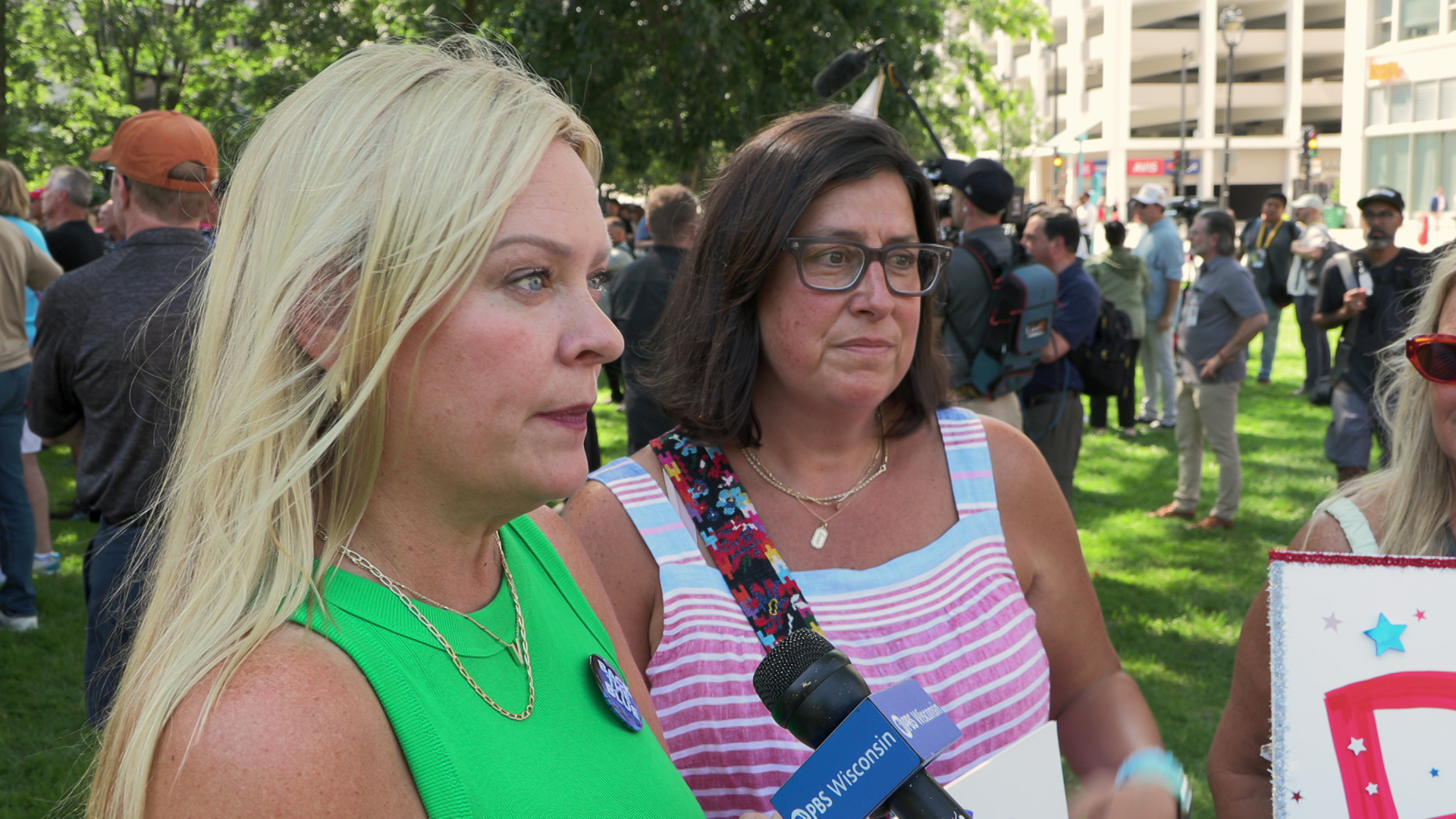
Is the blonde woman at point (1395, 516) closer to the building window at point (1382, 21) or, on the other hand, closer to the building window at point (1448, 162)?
the building window at point (1448, 162)

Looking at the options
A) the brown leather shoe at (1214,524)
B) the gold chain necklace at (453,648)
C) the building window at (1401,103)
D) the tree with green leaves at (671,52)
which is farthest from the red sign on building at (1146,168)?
the gold chain necklace at (453,648)

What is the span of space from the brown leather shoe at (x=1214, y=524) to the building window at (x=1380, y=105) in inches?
1713

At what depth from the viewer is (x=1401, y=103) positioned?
1686 inches

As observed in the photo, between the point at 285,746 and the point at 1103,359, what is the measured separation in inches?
258

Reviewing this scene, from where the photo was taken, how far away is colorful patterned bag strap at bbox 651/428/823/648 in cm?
179

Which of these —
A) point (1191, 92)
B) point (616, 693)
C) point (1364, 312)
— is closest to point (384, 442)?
point (616, 693)

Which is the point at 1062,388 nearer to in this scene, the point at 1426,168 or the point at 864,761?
the point at 864,761

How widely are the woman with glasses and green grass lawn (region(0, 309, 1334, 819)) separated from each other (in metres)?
1.74

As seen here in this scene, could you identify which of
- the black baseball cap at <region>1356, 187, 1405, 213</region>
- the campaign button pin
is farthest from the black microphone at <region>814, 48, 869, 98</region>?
the campaign button pin

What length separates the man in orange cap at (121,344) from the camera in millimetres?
3670

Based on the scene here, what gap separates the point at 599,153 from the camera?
1.46 m

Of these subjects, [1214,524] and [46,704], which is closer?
[46,704]

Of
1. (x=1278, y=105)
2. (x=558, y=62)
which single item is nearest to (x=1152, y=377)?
(x=558, y=62)

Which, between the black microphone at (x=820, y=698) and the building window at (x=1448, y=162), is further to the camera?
the building window at (x=1448, y=162)
